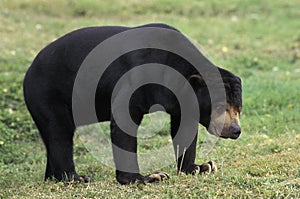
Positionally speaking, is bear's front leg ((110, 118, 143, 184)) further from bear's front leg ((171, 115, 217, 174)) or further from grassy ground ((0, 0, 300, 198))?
bear's front leg ((171, 115, 217, 174))

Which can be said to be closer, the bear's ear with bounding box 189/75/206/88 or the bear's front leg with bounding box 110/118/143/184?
the bear's ear with bounding box 189/75/206/88

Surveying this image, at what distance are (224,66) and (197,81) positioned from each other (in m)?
6.46

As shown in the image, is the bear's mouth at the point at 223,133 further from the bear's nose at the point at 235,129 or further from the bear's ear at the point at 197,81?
the bear's ear at the point at 197,81

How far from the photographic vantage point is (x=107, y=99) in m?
5.72

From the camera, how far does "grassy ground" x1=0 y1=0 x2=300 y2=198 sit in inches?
205

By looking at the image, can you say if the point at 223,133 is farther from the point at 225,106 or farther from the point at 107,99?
the point at 107,99

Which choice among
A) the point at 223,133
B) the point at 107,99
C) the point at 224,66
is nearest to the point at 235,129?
the point at 223,133

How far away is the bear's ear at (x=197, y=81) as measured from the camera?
5207 mm

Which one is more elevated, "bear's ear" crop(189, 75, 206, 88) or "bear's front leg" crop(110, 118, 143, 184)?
"bear's ear" crop(189, 75, 206, 88)

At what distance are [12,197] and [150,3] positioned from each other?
36.7ft

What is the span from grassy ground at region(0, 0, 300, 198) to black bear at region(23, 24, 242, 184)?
0.26m

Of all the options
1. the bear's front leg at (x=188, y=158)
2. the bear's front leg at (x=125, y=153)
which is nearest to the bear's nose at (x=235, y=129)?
the bear's front leg at (x=188, y=158)

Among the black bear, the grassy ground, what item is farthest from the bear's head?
the grassy ground

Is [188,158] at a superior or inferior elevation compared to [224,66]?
superior
